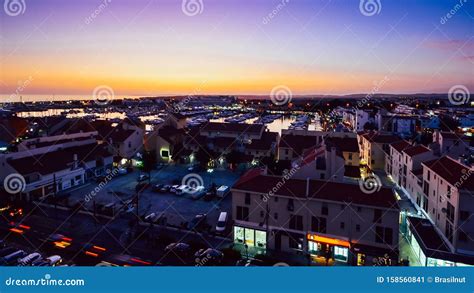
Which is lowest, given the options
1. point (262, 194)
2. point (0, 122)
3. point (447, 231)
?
point (447, 231)

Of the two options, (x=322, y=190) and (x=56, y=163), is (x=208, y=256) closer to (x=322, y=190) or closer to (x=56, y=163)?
(x=322, y=190)

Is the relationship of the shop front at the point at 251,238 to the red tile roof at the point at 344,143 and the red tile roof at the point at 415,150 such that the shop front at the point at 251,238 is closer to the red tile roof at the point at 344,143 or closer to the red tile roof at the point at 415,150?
the red tile roof at the point at 415,150

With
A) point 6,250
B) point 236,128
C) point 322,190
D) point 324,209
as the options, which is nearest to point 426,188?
point 322,190

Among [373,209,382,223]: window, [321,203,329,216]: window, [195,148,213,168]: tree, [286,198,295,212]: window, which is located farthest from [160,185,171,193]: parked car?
[373,209,382,223]: window

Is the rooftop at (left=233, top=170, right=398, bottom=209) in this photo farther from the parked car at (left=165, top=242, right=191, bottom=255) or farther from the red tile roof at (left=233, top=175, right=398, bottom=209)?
the parked car at (left=165, top=242, right=191, bottom=255)

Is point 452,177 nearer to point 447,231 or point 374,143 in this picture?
point 447,231

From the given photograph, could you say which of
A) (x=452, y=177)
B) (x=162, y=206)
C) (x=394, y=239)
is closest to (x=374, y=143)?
(x=452, y=177)
